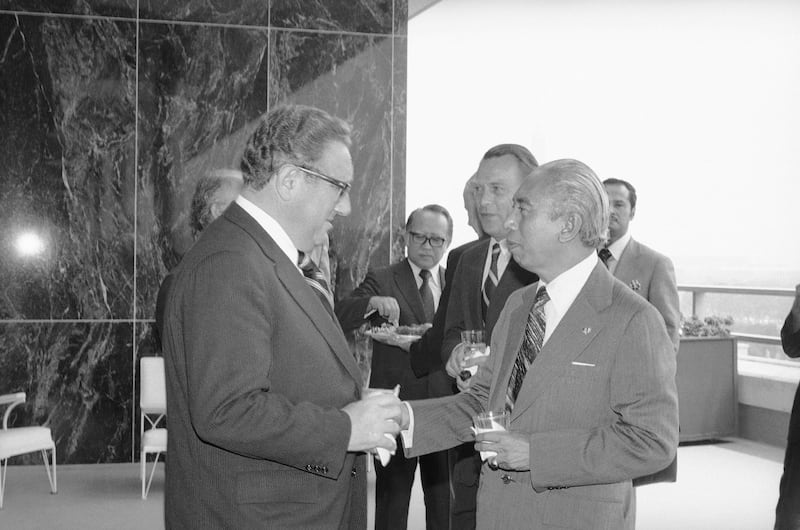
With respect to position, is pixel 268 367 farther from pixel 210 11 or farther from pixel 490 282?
pixel 210 11

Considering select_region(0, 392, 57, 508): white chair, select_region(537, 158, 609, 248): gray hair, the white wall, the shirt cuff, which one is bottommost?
select_region(0, 392, 57, 508): white chair

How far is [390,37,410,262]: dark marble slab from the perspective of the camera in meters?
7.88

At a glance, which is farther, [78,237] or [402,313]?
[78,237]

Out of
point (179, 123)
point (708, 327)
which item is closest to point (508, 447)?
point (179, 123)

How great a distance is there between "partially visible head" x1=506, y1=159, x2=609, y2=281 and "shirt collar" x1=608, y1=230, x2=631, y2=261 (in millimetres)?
3141

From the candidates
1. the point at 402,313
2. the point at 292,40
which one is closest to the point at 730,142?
the point at 292,40

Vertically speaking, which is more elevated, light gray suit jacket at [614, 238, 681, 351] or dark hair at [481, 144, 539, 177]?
dark hair at [481, 144, 539, 177]

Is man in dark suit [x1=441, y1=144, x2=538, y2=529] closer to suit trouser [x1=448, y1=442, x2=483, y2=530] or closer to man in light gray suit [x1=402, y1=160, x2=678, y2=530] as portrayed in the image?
suit trouser [x1=448, y1=442, x2=483, y2=530]

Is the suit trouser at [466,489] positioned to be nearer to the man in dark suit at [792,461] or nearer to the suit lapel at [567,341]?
the man in dark suit at [792,461]

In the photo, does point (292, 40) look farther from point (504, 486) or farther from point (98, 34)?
point (504, 486)

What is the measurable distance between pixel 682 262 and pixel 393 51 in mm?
5274

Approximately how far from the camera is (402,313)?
527 cm

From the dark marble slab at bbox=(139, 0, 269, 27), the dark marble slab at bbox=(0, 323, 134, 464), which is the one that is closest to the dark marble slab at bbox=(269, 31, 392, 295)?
the dark marble slab at bbox=(139, 0, 269, 27)

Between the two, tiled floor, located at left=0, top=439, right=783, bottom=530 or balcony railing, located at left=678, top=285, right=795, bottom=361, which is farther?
balcony railing, located at left=678, top=285, right=795, bottom=361
